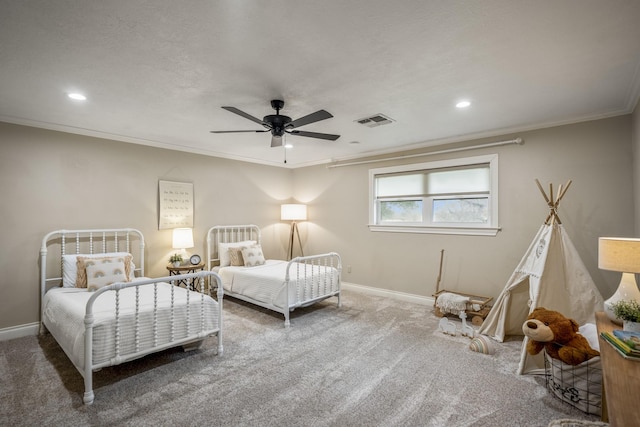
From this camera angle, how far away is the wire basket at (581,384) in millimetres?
2031

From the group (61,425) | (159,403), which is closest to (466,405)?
(159,403)

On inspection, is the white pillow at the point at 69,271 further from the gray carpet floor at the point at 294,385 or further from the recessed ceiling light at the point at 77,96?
the recessed ceiling light at the point at 77,96

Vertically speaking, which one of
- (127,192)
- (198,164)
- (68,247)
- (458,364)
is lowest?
(458,364)

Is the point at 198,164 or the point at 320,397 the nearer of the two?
the point at 320,397

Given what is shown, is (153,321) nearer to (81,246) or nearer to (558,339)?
(81,246)

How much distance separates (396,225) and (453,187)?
103cm

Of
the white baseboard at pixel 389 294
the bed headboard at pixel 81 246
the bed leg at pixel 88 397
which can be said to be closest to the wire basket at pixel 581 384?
the white baseboard at pixel 389 294

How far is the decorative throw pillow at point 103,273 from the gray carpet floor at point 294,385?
0.69 m

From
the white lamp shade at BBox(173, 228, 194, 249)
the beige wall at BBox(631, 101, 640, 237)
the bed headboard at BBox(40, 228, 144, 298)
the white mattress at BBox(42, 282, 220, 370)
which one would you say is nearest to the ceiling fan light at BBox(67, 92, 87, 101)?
the bed headboard at BBox(40, 228, 144, 298)

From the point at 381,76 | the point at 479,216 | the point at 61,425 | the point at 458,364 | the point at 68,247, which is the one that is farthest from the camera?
the point at 479,216

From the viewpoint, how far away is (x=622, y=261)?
80.6 inches

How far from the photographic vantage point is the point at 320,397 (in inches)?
88.6

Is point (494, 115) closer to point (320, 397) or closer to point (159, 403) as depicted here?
point (320, 397)

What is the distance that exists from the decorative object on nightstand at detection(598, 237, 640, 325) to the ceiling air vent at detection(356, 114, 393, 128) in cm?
218
